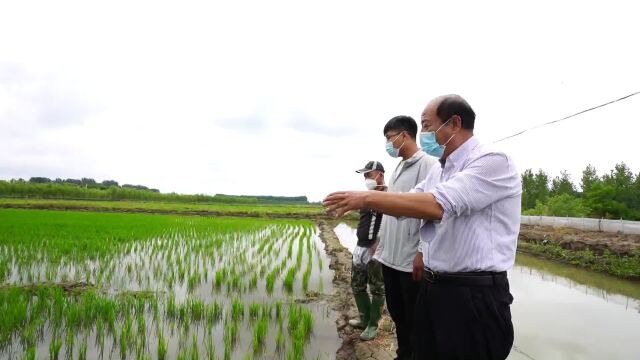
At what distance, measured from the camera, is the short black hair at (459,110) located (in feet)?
4.51

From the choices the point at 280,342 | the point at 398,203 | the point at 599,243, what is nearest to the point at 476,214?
the point at 398,203

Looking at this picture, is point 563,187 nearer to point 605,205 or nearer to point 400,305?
point 605,205

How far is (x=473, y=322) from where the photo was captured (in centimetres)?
124

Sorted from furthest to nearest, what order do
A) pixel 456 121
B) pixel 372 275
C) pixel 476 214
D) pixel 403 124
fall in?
1. pixel 372 275
2. pixel 403 124
3. pixel 456 121
4. pixel 476 214

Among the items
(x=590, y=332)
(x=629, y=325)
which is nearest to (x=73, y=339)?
(x=590, y=332)

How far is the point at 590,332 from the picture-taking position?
13.6 feet

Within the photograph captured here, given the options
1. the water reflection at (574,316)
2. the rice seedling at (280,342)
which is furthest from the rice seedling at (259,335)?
the water reflection at (574,316)

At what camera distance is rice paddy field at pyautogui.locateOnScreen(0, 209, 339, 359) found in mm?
3303

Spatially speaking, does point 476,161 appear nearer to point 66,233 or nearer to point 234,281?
point 234,281

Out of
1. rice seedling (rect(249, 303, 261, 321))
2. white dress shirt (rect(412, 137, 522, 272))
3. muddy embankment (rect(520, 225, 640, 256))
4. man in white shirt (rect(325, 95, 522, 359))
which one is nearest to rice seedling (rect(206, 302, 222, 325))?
rice seedling (rect(249, 303, 261, 321))

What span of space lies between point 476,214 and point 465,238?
0.08m

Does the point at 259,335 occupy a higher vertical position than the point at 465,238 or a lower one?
lower

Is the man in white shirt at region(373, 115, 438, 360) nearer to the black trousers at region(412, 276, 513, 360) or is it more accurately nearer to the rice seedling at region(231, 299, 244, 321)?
the black trousers at region(412, 276, 513, 360)

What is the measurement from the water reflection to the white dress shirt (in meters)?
2.62
